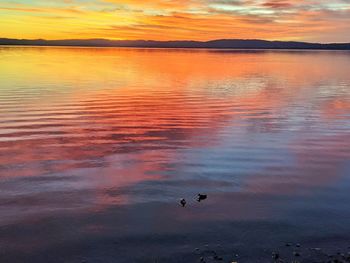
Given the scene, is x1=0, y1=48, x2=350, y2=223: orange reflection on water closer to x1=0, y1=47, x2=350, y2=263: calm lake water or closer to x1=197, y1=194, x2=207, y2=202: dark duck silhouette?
x1=0, y1=47, x2=350, y2=263: calm lake water

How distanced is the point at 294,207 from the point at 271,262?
12.4 feet

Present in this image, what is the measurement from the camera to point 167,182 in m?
14.2

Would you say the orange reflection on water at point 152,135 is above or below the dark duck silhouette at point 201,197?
below

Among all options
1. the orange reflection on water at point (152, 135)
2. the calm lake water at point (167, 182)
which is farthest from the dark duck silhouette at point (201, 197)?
the orange reflection on water at point (152, 135)

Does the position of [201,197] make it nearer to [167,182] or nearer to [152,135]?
[167,182]

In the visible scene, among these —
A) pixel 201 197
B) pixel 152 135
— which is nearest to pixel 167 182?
pixel 201 197

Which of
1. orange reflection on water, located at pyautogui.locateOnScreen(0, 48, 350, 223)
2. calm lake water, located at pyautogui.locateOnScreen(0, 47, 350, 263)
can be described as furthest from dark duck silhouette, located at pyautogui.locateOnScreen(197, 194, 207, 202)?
orange reflection on water, located at pyautogui.locateOnScreen(0, 48, 350, 223)

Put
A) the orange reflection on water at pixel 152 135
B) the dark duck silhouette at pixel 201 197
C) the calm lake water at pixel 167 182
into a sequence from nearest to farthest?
the calm lake water at pixel 167 182
the dark duck silhouette at pixel 201 197
the orange reflection on water at pixel 152 135

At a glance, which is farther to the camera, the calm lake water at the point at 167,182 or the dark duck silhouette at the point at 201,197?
the dark duck silhouette at the point at 201,197

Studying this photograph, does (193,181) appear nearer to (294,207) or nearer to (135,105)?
(294,207)

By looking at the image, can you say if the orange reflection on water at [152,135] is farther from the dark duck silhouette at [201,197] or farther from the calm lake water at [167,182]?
the dark duck silhouette at [201,197]

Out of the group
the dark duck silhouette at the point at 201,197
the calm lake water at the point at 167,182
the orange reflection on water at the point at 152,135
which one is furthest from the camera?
the orange reflection on water at the point at 152,135

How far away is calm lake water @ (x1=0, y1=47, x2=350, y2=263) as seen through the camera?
9.70 m

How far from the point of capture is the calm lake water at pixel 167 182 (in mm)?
9704
